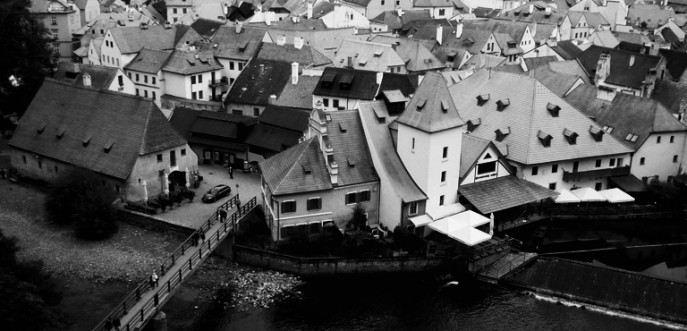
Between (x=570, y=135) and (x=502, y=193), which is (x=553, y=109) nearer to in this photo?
(x=570, y=135)

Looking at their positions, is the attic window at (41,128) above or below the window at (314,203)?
above

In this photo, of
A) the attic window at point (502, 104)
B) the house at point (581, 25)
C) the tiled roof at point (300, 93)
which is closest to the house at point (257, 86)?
the tiled roof at point (300, 93)

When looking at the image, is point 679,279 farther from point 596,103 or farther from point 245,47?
point 245,47

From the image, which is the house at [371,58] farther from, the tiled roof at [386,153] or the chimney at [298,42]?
the tiled roof at [386,153]

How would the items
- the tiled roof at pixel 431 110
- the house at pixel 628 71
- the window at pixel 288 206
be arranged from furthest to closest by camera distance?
Answer: the house at pixel 628 71 < the tiled roof at pixel 431 110 < the window at pixel 288 206

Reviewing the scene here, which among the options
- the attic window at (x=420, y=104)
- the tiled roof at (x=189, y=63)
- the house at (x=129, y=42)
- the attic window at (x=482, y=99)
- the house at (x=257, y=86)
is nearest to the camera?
the attic window at (x=420, y=104)

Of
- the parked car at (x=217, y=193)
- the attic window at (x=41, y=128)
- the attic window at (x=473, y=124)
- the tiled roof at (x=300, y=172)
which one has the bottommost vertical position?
the parked car at (x=217, y=193)
